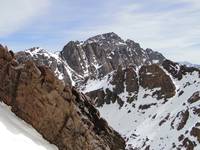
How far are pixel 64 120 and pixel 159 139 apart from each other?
156 m

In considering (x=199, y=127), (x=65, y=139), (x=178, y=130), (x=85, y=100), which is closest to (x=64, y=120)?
(x=65, y=139)

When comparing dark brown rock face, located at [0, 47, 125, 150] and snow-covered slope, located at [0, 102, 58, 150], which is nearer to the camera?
snow-covered slope, located at [0, 102, 58, 150]

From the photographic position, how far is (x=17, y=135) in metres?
37.4

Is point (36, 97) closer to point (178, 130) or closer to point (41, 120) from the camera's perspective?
point (41, 120)

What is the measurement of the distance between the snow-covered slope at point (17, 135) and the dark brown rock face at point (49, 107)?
0.58 meters

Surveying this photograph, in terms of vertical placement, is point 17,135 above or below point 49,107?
below

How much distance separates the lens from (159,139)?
19312 cm

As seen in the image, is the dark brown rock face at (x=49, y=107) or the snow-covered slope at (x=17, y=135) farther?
the dark brown rock face at (x=49, y=107)

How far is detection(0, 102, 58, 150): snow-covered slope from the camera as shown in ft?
119

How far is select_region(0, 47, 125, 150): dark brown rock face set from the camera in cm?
3962

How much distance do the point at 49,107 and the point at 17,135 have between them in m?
4.10

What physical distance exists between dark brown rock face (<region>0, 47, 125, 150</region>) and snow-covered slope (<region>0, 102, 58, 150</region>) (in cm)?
58

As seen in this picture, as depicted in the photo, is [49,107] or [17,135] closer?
[17,135]

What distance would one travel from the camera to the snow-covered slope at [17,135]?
36.3 metres
